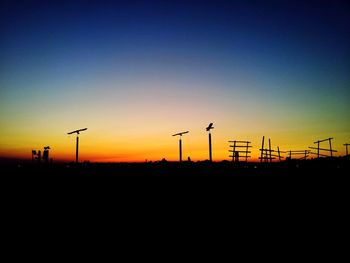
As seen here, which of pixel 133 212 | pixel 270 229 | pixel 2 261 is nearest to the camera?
pixel 2 261

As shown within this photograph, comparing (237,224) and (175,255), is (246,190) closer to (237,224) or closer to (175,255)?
(237,224)

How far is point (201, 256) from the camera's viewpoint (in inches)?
241

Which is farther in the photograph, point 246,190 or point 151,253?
point 246,190

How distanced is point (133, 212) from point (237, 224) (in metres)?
4.41

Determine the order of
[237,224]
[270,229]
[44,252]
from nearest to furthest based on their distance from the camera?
[44,252]
[270,229]
[237,224]

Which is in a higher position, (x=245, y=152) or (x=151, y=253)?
(x=245, y=152)

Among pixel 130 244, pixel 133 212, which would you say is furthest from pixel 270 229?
pixel 133 212

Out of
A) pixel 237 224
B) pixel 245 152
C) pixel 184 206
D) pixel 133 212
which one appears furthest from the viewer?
pixel 245 152

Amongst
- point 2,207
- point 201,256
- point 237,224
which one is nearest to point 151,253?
point 201,256

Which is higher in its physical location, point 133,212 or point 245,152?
point 245,152

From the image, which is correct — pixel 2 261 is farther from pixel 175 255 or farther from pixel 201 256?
pixel 201 256

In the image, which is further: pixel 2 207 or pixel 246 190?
pixel 246 190

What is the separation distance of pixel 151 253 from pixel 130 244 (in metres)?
0.89

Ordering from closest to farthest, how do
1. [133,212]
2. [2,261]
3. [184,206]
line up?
[2,261], [133,212], [184,206]
